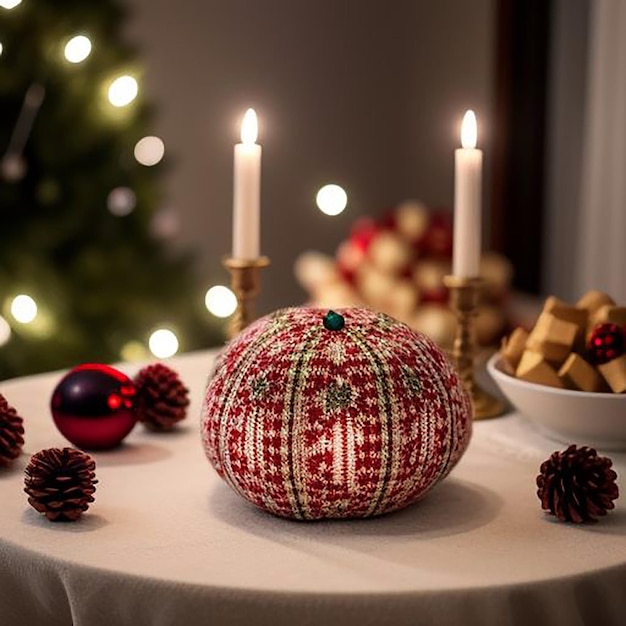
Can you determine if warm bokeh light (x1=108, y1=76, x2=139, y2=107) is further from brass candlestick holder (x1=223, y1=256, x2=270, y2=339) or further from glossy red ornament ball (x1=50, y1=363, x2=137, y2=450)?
glossy red ornament ball (x1=50, y1=363, x2=137, y2=450)

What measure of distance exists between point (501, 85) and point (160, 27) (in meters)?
1.05

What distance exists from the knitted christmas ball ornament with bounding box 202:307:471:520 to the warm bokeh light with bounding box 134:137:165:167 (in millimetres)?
1684

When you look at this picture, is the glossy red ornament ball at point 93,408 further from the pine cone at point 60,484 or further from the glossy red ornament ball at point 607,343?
the glossy red ornament ball at point 607,343

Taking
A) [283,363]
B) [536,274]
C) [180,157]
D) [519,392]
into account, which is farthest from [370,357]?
[180,157]

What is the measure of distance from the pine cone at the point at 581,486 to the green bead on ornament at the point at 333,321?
220 mm

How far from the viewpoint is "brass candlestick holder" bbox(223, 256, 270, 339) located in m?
1.38

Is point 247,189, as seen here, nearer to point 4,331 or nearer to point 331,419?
point 331,419

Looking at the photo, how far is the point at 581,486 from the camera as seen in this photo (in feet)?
3.25

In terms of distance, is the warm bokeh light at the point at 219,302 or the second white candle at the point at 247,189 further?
the warm bokeh light at the point at 219,302

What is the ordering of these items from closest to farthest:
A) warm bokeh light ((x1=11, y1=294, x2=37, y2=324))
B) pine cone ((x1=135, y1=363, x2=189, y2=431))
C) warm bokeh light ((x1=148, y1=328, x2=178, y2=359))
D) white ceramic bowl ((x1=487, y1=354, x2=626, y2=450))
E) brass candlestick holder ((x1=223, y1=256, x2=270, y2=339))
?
1. white ceramic bowl ((x1=487, y1=354, x2=626, y2=450))
2. pine cone ((x1=135, y1=363, x2=189, y2=431))
3. brass candlestick holder ((x1=223, y1=256, x2=270, y2=339))
4. warm bokeh light ((x1=148, y1=328, x2=178, y2=359))
5. warm bokeh light ((x1=11, y1=294, x2=37, y2=324))

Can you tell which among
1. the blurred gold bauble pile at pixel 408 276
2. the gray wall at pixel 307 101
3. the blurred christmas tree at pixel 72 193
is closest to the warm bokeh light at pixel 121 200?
the blurred christmas tree at pixel 72 193

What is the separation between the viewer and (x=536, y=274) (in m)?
3.28

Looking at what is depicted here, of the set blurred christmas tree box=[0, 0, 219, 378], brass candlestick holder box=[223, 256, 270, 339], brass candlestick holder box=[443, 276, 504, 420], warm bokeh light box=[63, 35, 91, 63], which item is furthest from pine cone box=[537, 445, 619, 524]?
blurred christmas tree box=[0, 0, 219, 378]

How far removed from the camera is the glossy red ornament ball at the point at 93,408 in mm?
1184
